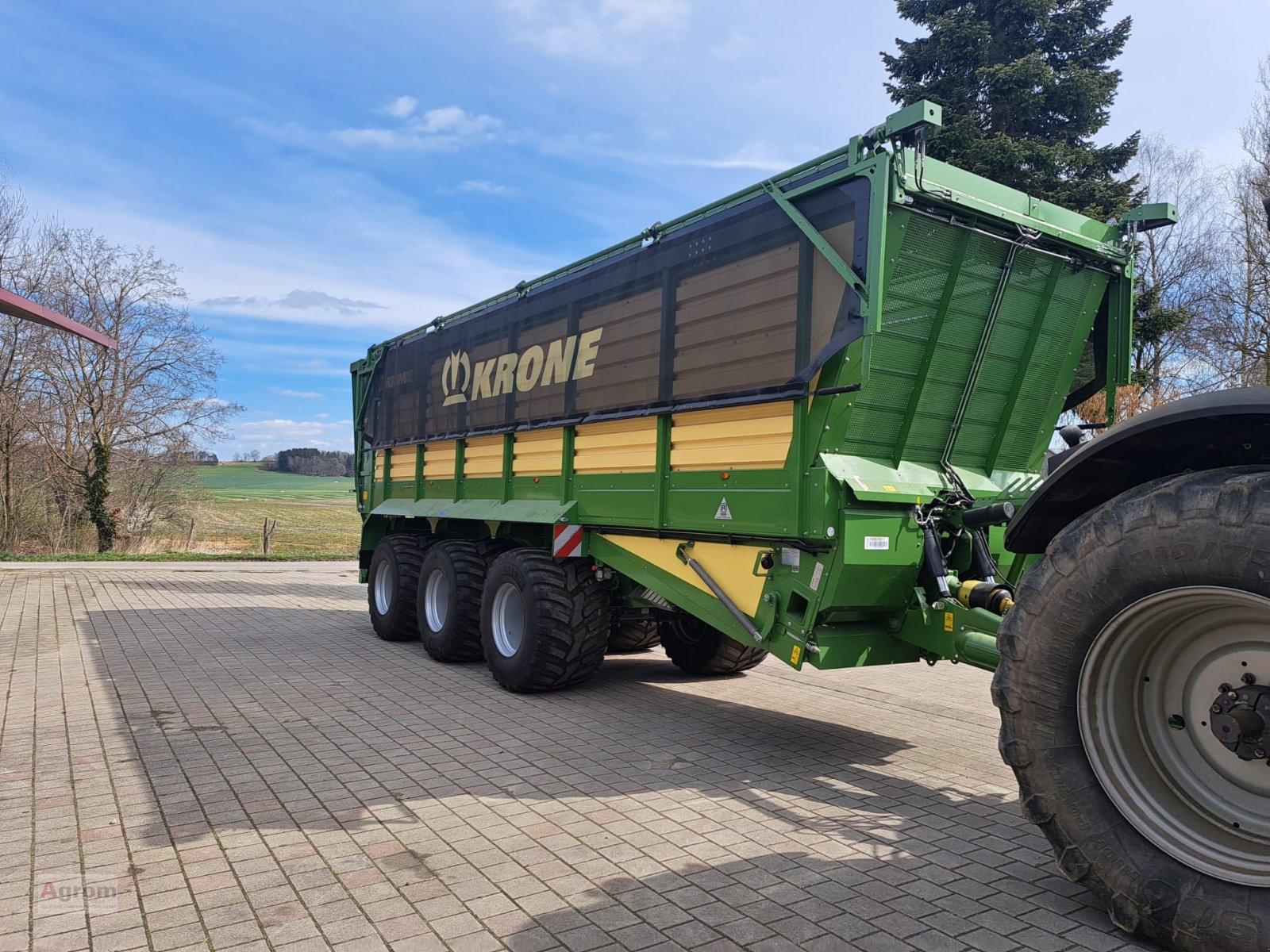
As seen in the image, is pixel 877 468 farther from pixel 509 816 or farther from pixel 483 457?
pixel 483 457

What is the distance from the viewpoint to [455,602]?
326 inches

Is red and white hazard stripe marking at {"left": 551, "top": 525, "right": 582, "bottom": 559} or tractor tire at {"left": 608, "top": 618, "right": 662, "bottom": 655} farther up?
red and white hazard stripe marking at {"left": 551, "top": 525, "right": 582, "bottom": 559}

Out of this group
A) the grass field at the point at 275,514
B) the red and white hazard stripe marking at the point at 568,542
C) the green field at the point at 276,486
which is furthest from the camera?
the green field at the point at 276,486

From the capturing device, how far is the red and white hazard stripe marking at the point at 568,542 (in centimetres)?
688

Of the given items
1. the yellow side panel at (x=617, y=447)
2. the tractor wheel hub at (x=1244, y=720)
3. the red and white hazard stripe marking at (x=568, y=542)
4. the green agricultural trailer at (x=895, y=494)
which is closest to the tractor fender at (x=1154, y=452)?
the green agricultural trailer at (x=895, y=494)

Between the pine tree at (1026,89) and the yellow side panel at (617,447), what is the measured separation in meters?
12.4

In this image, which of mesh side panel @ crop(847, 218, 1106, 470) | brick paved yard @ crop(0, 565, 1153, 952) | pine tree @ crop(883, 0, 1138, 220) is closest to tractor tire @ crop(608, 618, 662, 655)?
brick paved yard @ crop(0, 565, 1153, 952)

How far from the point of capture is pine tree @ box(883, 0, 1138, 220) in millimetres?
16156

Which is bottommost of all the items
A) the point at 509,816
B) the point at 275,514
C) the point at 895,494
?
the point at 509,816

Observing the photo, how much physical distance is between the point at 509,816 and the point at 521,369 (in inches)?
179

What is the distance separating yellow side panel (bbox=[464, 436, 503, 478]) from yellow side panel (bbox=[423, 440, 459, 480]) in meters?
0.27

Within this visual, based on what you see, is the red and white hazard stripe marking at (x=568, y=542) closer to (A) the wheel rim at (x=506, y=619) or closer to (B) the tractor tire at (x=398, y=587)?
(A) the wheel rim at (x=506, y=619)

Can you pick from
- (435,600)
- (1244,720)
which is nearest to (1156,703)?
(1244,720)

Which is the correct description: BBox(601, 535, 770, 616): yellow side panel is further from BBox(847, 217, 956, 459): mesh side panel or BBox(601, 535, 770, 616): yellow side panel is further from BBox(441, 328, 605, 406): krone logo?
BBox(441, 328, 605, 406): krone logo
